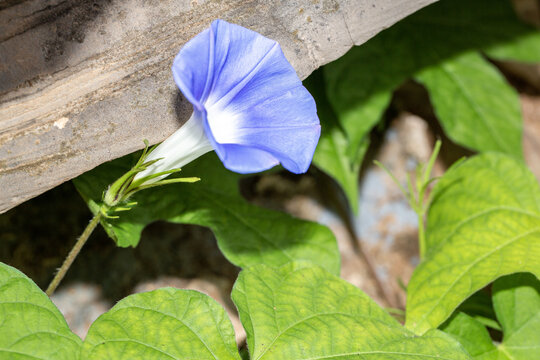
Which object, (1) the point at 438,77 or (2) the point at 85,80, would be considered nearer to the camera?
(2) the point at 85,80

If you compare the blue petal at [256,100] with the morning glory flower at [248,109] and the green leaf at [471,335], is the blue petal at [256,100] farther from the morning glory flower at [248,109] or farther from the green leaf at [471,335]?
the green leaf at [471,335]

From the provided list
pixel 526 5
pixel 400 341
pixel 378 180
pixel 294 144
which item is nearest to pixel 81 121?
pixel 294 144

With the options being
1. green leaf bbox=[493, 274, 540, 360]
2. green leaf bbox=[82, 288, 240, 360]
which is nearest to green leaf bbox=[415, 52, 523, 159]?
green leaf bbox=[493, 274, 540, 360]

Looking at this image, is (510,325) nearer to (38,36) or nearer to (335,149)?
(335,149)

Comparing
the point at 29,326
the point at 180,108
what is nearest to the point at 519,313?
the point at 180,108

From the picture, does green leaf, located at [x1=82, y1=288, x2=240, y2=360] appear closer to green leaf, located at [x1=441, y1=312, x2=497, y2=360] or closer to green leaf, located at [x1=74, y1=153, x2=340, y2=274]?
green leaf, located at [x1=74, y1=153, x2=340, y2=274]

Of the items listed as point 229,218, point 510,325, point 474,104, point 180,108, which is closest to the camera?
point 180,108

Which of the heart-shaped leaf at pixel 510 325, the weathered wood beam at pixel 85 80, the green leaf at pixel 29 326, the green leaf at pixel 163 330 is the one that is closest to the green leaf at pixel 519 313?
the heart-shaped leaf at pixel 510 325
